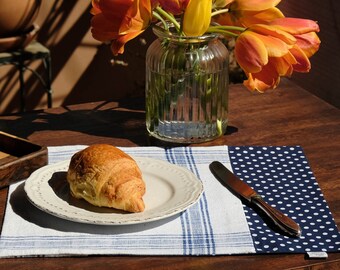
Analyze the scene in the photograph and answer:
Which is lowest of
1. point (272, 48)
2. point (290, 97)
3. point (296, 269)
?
point (290, 97)

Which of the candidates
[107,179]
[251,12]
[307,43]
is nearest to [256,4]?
[251,12]

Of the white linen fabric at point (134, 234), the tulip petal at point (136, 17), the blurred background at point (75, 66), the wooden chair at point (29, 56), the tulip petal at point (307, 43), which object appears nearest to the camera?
the white linen fabric at point (134, 234)

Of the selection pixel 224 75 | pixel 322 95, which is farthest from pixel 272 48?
pixel 322 95

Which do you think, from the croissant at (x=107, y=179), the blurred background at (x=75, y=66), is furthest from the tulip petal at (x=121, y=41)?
the blurred background at (x=75, y=66)

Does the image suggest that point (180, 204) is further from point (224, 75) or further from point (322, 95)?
point (322, 95)

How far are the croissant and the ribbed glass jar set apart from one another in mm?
322

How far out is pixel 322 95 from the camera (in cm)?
299

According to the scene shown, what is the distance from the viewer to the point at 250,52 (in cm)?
152

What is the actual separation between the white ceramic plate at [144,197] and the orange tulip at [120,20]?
0.75ft

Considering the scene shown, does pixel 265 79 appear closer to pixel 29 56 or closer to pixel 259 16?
pixel 259 16

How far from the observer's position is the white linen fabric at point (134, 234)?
1239mm

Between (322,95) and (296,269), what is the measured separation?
1844mm

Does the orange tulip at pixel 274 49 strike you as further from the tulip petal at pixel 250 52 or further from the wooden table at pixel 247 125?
the wooden table at pixel 247 125

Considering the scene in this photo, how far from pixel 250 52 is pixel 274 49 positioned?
0.15 ft
